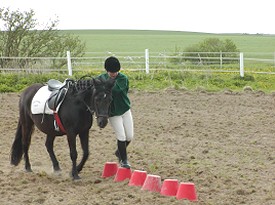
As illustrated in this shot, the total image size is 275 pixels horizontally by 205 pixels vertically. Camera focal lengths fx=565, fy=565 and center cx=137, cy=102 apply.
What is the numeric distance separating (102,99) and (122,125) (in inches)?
26.1

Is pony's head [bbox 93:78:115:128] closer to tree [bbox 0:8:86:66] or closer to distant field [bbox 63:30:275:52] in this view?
tree [bbox 0:8:86:66]

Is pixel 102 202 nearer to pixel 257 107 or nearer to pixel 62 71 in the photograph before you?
pixel 257 107

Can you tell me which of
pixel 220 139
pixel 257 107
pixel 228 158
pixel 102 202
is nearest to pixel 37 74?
pixel 257 107

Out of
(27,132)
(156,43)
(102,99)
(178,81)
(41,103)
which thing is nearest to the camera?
(102,99)

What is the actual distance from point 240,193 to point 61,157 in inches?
147

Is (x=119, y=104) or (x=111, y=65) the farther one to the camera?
(x=119, y=104)

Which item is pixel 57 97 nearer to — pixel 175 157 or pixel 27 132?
pixel 27 132

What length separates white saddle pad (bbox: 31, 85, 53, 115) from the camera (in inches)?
326

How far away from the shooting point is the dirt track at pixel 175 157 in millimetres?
6875

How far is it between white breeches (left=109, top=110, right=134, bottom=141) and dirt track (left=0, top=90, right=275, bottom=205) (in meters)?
0.63

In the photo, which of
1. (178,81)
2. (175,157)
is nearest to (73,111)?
(175,157)

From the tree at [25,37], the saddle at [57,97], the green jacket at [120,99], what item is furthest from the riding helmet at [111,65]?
the tree at [25,37]

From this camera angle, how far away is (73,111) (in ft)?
25.7

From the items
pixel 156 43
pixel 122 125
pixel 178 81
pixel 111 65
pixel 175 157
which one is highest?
pixel 156 43
